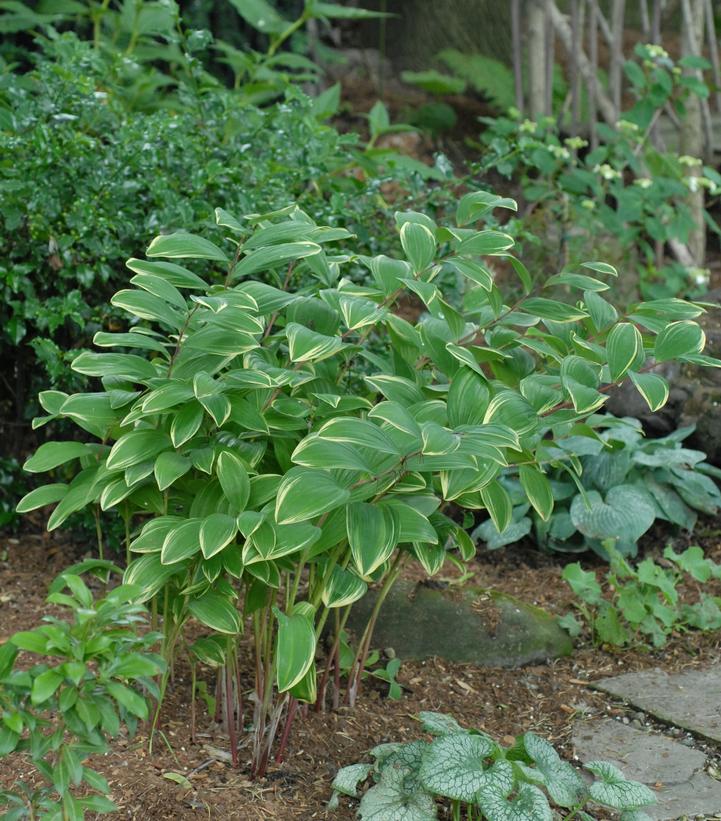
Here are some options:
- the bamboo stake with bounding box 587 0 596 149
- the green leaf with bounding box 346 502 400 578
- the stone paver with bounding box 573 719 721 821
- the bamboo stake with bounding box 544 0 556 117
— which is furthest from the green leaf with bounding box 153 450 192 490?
the bamboo stake with bounding box 544 0 556 117

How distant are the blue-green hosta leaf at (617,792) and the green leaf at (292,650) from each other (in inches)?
27.4

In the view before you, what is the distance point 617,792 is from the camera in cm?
216

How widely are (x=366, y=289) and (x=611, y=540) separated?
1.57 m

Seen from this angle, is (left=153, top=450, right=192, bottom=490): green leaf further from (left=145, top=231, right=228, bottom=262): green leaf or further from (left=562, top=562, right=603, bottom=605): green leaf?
(left=562, top=562, right=603, bottom=605): green leaf

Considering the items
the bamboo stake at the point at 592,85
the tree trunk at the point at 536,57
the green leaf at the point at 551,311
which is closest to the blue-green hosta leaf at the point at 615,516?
the green leaf at the point at 551,311

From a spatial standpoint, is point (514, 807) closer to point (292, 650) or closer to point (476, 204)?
point (292, 650)

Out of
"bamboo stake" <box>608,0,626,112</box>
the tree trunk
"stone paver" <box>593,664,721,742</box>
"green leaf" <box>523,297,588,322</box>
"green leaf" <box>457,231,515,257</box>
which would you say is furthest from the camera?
the tree trunk

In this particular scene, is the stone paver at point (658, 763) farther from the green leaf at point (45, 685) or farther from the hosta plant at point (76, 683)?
the green leaf at point (45, 685)

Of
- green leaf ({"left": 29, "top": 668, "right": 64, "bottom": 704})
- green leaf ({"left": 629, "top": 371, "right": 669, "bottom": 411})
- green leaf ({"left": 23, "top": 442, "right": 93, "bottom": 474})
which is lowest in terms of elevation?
green leaf ({"left": 29, "top": 668, "right": 64, "bottom": 704})

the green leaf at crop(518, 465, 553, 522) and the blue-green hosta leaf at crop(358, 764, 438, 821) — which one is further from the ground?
the green leaf at crop(518, 465, 553, 522)

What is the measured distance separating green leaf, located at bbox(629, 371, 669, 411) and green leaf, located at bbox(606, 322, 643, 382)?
0.10 ft

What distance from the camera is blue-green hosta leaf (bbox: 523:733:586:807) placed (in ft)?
7.13

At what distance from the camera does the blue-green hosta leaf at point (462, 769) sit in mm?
2062

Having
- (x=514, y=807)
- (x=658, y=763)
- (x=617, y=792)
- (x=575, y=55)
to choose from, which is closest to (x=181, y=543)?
(x=514, y=807)
